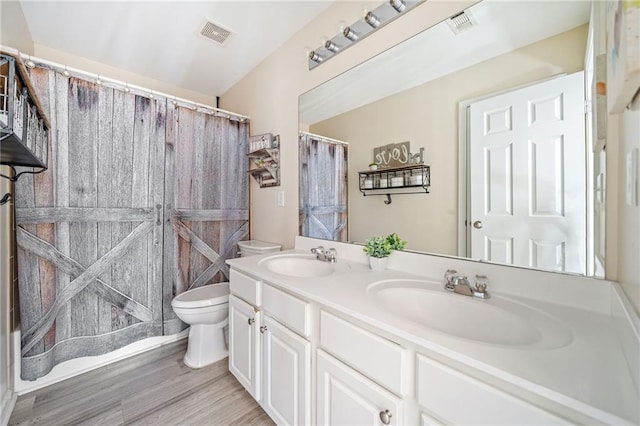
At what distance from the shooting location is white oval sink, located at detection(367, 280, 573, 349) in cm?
70

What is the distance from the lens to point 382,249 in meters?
1.31

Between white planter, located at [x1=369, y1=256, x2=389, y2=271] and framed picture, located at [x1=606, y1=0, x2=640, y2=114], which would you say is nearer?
framed picture, located at [x1=606, y1=0, x2=640, y2=114]

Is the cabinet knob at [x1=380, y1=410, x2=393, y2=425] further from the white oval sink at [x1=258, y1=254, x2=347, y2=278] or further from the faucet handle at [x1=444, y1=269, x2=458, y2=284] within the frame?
the white oval sink at [x1=258, y1=254, x2=347, y2=278]

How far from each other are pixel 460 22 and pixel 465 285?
113 centimetres

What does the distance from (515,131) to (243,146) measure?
213 centimetres

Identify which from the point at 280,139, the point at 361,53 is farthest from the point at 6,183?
the point at 361,53

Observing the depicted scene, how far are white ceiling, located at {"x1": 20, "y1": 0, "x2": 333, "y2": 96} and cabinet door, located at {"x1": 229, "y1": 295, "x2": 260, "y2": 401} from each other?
1919 millimetres

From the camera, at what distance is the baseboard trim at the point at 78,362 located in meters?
1.53

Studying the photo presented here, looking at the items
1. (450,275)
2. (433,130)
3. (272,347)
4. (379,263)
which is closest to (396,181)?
(433,130)

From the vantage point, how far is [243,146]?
2.46 metres

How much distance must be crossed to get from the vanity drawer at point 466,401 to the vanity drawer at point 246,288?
0.86m

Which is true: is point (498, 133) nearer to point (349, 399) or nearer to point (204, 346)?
point (349, 399)

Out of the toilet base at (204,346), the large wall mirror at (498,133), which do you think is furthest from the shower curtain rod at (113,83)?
the toilet base at (204,346)

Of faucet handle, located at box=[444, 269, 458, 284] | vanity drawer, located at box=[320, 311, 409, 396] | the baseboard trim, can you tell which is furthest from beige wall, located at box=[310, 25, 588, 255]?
the baseboard trim
